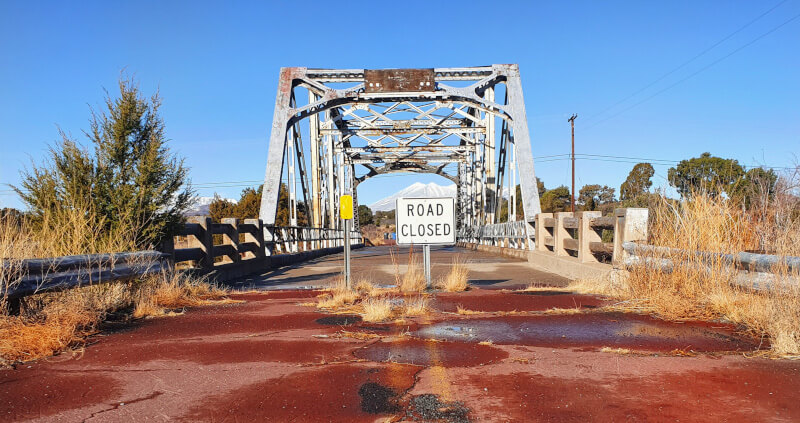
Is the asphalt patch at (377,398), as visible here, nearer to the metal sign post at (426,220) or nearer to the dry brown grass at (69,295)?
the dry brown grass at (69,295)

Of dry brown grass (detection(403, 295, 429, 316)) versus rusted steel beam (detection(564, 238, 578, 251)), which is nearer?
dry brown grass (detection(403, 295, 429, 316))

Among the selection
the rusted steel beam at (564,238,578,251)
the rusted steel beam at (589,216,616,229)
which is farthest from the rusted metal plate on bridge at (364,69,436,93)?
the rusted steel beam at (589,216,616,229)

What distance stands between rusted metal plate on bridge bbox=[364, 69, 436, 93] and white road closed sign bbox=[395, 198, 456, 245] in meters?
12.4

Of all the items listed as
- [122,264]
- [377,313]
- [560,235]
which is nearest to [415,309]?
[377,313]

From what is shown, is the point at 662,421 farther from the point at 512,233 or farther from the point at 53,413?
the point at 512,233

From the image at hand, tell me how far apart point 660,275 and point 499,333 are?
2593mm

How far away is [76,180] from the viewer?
8.83 metres

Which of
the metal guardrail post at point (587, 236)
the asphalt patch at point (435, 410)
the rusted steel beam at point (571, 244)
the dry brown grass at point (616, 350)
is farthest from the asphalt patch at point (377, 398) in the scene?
the rusted steel beam at point (571, 244)

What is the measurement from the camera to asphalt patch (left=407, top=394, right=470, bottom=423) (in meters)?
3.48

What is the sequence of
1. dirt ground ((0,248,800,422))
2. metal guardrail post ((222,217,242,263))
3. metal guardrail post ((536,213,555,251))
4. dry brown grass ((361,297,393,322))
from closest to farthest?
dirt ground ((0,248,800,422))
dry brown grass ((361,297,393,322))
metal guardrail post ((222,217,242,263))
metal guardrail post ((536,213,555,251))

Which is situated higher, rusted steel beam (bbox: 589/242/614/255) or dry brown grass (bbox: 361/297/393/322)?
rusted steel beam (bbox: 589/242/614/255)

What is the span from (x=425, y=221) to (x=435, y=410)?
6505mm

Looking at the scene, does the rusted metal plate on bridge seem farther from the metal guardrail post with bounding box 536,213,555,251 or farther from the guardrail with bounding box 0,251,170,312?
the guardrail with bounding box 0,251,170,312

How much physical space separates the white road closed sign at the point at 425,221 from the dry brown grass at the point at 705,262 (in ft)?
10.1
